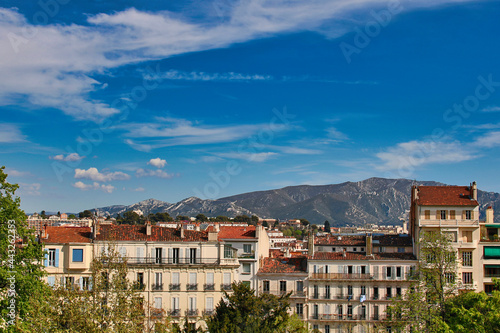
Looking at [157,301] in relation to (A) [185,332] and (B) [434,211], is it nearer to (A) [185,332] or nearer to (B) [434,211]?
(A) [185,332]

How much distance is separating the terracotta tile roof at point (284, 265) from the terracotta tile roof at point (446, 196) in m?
18.0

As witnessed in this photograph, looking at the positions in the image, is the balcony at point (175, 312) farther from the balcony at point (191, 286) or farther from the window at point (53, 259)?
the window at point (53, 259)

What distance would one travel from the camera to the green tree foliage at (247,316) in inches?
1574

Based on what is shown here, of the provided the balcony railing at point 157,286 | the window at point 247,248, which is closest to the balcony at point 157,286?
the balcony railing at point 157,286

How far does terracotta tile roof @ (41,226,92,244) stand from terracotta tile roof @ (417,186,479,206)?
4326 cm

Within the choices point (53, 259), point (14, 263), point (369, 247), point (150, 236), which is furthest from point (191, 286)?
point (369, 247)

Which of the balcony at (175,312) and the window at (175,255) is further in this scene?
the window at (175,255)

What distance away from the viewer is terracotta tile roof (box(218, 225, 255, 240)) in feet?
253

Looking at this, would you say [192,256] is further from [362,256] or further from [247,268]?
[362,256]

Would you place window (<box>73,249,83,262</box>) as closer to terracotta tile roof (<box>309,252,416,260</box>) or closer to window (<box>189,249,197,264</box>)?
window (<box>189,249,197,264</box>)

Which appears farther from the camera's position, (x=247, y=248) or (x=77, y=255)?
(x=247, y=248)

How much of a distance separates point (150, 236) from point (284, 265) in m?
22.4

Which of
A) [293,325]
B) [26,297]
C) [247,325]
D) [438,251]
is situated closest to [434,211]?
[438,251]

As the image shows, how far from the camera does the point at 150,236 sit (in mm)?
61531
